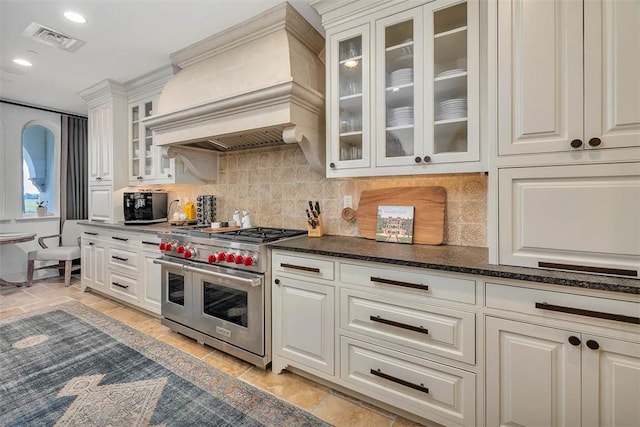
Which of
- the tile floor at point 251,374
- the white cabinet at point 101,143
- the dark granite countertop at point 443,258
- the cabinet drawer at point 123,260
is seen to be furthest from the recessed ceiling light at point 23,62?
the dark granite countertop at point 443,258

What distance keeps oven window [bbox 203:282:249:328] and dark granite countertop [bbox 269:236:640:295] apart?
50 centimetres

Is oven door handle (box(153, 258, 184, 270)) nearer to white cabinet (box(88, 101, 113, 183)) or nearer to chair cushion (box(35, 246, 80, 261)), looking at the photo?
white cabinet (box(88, 101, 113, 183))

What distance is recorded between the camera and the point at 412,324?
1.54 metres

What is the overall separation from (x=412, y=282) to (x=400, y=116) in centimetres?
103

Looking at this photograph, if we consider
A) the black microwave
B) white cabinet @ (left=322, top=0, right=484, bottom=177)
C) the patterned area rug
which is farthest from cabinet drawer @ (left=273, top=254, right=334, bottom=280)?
the black microwave

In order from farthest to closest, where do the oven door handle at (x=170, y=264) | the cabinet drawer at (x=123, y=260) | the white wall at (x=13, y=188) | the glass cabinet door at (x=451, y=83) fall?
the white wall at (x=13, y=188), the cabinet drawer at (x=123, y=260), the oven door handle at (x=170, y=264), the glass cabinet door at (x=451, y=83)

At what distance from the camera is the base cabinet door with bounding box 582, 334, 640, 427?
1.11 meters

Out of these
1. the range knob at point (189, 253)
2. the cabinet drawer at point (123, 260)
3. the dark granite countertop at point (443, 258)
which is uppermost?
the dark granite countertop at point (443, 258)

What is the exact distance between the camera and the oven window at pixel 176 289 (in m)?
2.53

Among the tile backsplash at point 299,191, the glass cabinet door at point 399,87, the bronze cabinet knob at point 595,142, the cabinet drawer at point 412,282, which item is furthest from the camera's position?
the tile backsplash at point 299,191

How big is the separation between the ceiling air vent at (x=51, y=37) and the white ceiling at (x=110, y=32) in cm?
4

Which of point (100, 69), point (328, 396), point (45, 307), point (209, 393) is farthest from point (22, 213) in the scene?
point (328, 396)

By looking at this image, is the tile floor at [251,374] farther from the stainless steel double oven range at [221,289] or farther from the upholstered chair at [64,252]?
the upholstered chair at [64,252]

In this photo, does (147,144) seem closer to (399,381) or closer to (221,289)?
(221,289)
